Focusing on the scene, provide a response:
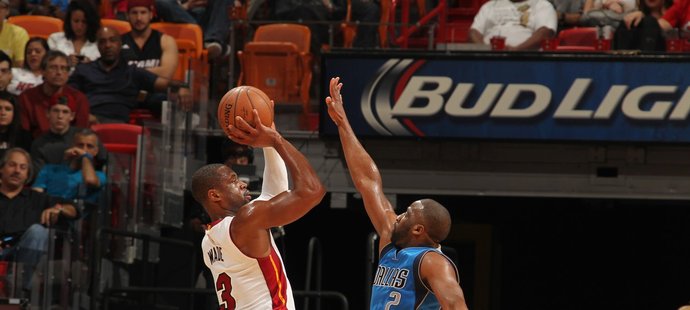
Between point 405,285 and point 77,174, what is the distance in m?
5.24

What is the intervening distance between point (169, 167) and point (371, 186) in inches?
194

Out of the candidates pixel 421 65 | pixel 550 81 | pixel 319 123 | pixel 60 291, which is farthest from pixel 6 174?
pixel 550 81

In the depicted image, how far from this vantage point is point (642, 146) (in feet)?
45.0

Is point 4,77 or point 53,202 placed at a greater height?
→ point 4,77

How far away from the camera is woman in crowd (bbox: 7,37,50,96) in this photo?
1470cm

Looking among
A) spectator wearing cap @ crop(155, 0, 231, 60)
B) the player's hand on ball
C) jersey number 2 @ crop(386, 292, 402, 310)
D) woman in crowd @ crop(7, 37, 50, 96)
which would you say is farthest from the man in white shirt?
the player's hand on ball

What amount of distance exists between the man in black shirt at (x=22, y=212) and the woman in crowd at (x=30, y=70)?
2305mm

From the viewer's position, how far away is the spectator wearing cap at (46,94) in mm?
13672

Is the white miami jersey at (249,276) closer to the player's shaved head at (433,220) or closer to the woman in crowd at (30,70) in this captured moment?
the player's shaved head at (433,220)

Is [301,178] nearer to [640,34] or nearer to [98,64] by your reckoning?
[640,34]

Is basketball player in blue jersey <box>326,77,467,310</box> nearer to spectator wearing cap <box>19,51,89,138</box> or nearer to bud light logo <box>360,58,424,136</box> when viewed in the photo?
bud light logo <box>360,58,424,136</box>

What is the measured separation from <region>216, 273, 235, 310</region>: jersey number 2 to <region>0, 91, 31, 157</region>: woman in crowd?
235 inches

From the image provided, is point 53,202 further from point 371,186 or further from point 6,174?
point 371,186

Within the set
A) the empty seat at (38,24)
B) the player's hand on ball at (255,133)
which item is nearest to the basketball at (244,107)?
the player's hand on ball at (255,133)
